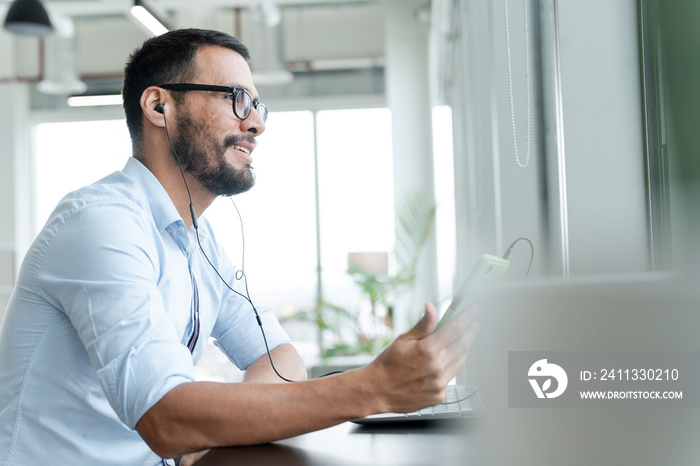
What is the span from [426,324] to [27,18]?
4.24 m

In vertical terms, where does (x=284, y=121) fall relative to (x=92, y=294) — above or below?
above

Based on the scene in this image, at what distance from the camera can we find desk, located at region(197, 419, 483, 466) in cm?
87

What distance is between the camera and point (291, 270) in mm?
7441

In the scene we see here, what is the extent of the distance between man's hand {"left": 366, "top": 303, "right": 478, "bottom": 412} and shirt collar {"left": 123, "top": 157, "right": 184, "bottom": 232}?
0.62 m

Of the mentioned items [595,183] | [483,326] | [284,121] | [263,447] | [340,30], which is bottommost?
[263,447]

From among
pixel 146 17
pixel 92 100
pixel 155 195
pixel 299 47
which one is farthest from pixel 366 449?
pixel 92 100

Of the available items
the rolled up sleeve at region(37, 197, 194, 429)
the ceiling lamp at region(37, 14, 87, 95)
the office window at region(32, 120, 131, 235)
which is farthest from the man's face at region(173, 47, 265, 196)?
the office window at region(32, 120, 131, 235)

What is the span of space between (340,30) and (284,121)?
1.20m

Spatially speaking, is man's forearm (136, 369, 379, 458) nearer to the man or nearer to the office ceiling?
the man

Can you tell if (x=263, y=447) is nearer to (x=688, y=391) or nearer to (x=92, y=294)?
(x=92, y=294)

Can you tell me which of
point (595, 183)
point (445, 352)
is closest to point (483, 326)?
point (445, 352)

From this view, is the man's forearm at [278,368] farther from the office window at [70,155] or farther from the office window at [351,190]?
the office window at [70,155]

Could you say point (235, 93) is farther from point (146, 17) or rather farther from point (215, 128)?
point (146, 17)

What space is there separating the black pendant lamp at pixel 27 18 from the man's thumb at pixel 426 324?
4206 millimetres
